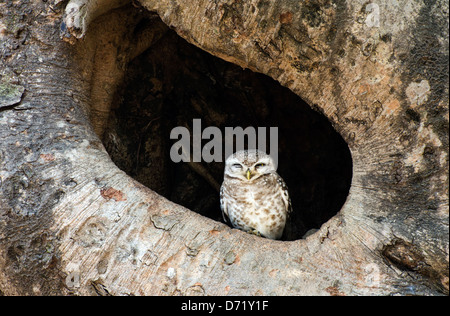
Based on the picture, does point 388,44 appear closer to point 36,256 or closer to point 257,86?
point 257,86

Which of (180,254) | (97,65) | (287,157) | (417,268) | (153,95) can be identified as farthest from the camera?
(287,157)

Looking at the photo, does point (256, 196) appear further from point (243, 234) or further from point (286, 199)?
point (243, 234)

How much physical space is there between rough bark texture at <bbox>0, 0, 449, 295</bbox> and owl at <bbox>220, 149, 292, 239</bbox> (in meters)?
0.91

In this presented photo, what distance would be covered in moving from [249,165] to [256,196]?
0.82ft

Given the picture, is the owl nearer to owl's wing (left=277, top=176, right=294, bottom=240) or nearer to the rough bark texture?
owl's wing (left=277, top=176, right=294, bottom=240)

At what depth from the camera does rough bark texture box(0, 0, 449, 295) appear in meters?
2.19

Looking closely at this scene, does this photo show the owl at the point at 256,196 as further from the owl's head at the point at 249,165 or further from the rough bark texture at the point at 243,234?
the rough bark texture at the point at 243,234

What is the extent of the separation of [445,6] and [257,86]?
2.14 metres

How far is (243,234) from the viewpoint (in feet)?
8.02

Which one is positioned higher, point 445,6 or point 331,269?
point 445,6

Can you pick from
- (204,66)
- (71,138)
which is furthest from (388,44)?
(204,66)

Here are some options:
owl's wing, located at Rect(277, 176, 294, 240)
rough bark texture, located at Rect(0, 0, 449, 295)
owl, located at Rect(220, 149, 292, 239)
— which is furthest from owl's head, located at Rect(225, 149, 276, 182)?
rough bark texture, located at Rect(0, 0, 449, 295)

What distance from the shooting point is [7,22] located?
8.57 ft

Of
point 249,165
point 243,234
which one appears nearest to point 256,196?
point 249,165
